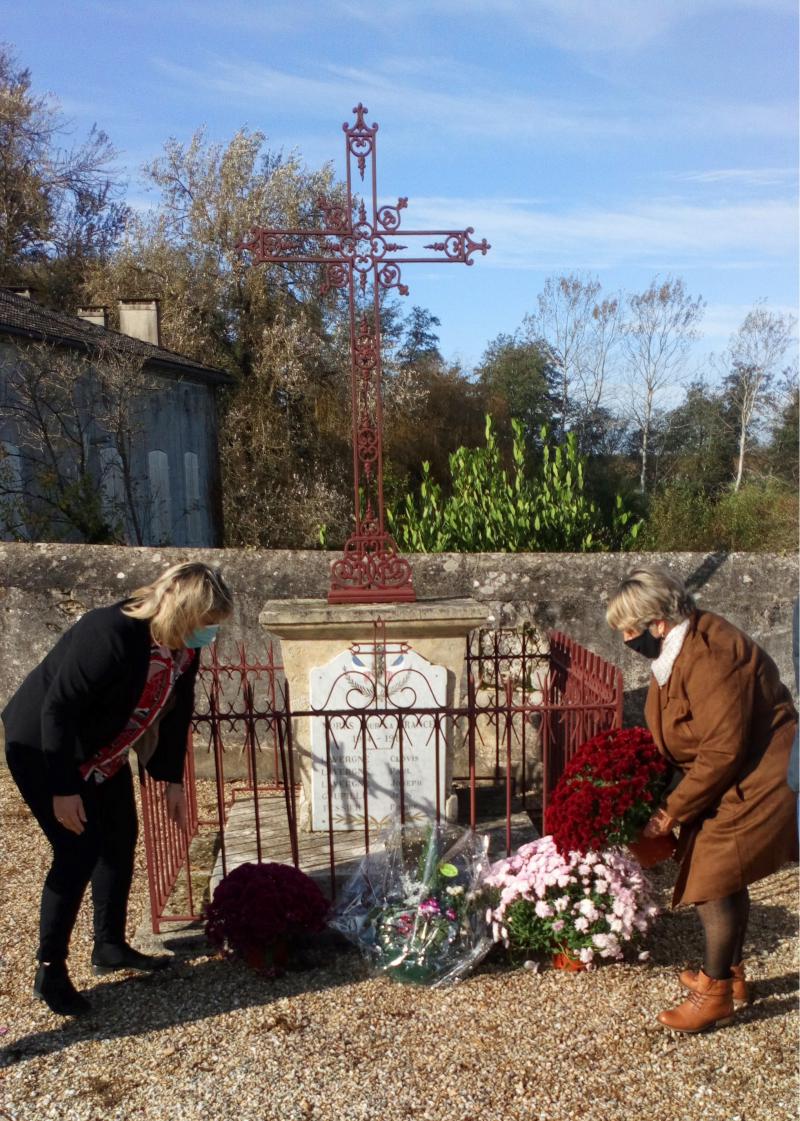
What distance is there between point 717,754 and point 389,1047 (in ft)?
4.47

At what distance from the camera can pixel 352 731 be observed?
4.38 m

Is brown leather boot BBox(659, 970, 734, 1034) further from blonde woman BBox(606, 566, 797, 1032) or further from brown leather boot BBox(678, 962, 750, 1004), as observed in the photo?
brown leather boot BBox(678, 962, 750, 1004)

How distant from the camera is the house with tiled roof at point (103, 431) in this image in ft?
28.4

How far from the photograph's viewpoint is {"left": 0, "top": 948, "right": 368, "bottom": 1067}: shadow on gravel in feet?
9.82

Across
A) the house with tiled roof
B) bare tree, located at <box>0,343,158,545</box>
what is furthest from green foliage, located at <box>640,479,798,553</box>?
the house with tiled roof

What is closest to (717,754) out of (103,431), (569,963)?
(569,963)

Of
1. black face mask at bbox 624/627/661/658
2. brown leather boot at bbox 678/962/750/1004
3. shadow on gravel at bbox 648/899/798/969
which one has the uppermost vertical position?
black face mask at bbox 624/627/661/658

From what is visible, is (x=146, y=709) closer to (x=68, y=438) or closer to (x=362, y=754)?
(x=362, y=754)

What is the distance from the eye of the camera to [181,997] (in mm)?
3229

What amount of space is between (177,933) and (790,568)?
4.01 meters

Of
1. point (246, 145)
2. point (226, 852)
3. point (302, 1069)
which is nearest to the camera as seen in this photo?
point (302, 1069)

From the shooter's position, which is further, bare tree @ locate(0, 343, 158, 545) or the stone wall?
bare tree @ locate(0, 343, 158, 545)

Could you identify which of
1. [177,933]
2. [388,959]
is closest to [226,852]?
[177,933]

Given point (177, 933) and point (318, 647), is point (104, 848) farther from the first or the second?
point (318, 647)
